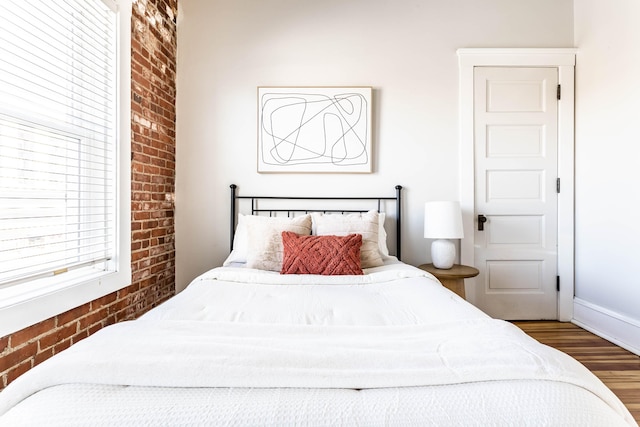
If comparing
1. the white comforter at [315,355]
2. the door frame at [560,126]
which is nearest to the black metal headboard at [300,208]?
the door frame at [560,126]

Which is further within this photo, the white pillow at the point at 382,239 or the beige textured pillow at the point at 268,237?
the white pillow at the point at 382,239

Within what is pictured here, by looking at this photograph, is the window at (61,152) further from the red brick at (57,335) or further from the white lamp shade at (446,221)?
the white lamp shade at (446,221)

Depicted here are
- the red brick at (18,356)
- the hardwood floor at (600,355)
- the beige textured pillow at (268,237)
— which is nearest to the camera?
the red brick at (18,356)

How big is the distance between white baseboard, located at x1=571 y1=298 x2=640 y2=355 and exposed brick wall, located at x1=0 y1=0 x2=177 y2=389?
10.8ft

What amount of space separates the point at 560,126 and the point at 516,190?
0.62m

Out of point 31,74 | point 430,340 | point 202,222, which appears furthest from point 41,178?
point 430,340

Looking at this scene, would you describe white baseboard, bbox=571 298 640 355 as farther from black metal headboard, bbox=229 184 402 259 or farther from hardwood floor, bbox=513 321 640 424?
black metal headboard, bbox=229 184 402 259

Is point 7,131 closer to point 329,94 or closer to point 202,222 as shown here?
point 202,222

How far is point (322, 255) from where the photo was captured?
2018 mm

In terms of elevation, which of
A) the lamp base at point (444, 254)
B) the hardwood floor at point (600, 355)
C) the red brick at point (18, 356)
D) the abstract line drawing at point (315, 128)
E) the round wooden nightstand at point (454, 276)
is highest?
the abstract line drawing at point (315, 128)

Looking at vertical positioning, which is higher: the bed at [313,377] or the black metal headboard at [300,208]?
the black metal headboard at [300,208]

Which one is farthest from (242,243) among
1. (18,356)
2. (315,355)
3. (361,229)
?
(315,355)

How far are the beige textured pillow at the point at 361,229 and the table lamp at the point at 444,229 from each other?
43 cm

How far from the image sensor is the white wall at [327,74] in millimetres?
2713
